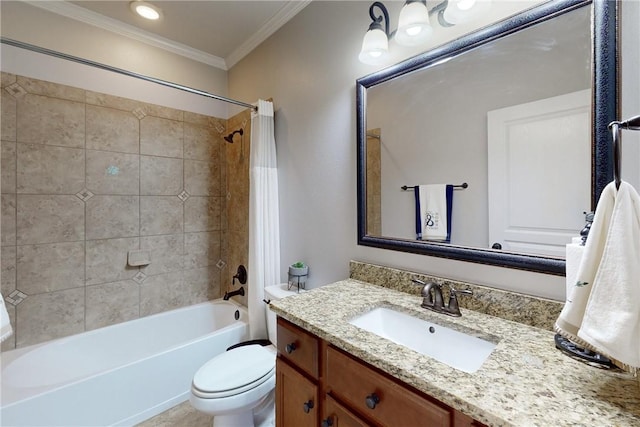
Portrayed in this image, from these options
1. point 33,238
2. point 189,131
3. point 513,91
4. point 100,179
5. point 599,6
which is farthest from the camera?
point 189,131

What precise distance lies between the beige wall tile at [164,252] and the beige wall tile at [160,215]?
0.05 meters

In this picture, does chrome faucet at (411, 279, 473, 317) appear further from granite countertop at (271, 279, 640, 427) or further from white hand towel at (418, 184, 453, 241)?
white hand towel at (418, 184, 453, 241)

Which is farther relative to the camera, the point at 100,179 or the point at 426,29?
the point at 100,179

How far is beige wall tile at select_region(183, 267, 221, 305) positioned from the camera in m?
2.51

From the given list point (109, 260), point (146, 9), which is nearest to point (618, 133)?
point (146, 9)

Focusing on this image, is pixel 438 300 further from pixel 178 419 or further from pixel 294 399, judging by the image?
pixel 178 419

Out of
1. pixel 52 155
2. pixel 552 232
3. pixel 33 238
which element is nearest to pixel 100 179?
pixel 52 155

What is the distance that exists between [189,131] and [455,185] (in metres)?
2.31

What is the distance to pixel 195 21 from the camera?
2.05 meters

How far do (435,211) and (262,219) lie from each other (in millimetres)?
1208

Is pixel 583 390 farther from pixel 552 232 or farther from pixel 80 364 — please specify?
pixel 80 364

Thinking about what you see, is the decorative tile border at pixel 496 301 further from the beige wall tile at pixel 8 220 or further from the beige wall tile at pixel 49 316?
the beige wall tile at pixel 8 220

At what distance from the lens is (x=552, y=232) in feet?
3.01

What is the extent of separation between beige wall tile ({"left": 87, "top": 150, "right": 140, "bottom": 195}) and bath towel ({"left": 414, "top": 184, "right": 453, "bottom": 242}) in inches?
86.0
